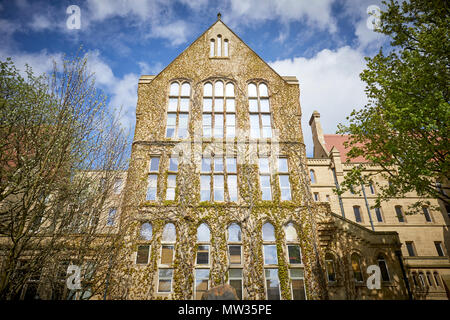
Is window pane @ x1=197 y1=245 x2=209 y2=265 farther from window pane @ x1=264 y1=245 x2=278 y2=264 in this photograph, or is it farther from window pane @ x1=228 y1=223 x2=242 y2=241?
window pane @ x1=264 y1=245 x2=278 y2=264

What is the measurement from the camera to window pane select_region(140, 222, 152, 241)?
12.8 metres

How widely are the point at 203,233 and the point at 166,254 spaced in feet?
6.80

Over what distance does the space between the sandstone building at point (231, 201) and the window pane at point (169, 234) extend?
50 millimetres

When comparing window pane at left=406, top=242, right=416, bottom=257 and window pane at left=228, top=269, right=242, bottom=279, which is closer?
window pane at left=228, top=269, right=242, bottom=279

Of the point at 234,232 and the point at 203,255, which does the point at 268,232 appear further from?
the point at 203,255

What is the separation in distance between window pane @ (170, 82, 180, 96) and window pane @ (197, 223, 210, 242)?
881 centimetres

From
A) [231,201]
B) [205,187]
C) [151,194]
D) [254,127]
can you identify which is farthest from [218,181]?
[254,127]

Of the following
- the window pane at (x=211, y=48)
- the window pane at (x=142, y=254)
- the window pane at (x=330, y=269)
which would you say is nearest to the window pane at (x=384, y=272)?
the window pane at (x=330, y=269)

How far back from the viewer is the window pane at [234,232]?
12.9 meters

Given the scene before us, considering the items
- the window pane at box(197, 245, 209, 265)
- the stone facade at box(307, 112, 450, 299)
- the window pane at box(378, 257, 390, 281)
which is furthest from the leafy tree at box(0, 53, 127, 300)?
the stone facade at box(307, 112, 450, 299)

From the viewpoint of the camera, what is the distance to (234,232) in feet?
42.7
